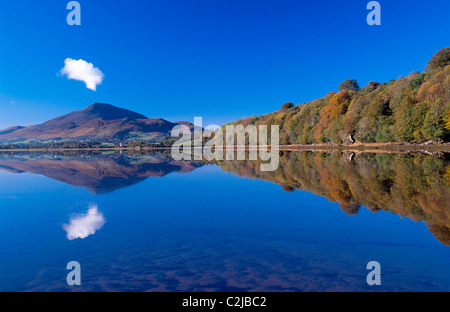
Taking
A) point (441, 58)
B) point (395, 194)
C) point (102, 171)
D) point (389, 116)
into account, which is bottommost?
point (395, 194)

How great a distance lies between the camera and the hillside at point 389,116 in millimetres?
47469

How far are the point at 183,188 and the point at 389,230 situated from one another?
11674 millimetres

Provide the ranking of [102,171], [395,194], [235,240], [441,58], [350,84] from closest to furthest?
[235,240] → [395,194] → [102,171] → [441,58] → [350,84]

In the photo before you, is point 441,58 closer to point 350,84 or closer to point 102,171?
point 350,84

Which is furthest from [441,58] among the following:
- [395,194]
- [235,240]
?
[235,240]

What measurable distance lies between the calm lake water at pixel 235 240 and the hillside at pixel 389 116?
141 feet

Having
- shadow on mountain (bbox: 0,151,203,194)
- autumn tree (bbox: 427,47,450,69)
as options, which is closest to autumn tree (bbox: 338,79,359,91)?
autumn tree (bbox: 427,47,450,69)

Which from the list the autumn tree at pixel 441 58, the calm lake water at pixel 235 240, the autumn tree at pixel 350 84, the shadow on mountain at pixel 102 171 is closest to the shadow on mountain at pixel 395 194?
the calm lake water at pixel 235 240

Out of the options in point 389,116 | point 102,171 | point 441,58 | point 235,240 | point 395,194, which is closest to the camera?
point 235,240

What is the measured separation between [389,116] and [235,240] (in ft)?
216

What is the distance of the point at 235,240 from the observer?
7.46m

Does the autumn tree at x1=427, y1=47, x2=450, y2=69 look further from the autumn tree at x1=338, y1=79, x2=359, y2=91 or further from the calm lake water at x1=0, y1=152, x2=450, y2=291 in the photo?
the calm lake water at x1=0, y1=152, x2=450, y2=291

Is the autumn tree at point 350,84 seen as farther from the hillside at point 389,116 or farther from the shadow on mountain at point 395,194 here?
the shadow on mountain at point 395,194
